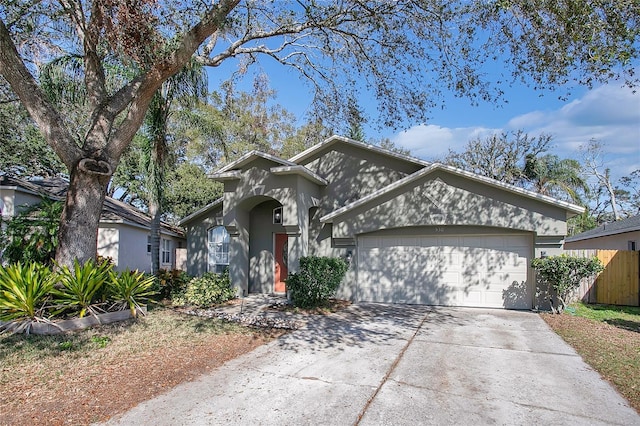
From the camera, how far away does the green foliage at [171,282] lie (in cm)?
1237

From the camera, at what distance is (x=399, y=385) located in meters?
5.39

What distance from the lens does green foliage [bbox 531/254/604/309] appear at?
1011 cm

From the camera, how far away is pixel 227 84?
1375 centimetres

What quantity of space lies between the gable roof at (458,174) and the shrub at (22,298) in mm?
7685

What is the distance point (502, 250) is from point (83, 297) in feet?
35.2

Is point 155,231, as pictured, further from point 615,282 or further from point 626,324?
point 615,282

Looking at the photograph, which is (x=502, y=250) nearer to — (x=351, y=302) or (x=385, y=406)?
(x=351, y=302)

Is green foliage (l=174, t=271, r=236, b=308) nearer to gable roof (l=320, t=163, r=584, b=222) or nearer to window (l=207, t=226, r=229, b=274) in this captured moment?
window (l=207, t=226, r=229, b=274)

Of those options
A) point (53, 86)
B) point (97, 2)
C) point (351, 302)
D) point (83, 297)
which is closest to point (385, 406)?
point (83, 297)

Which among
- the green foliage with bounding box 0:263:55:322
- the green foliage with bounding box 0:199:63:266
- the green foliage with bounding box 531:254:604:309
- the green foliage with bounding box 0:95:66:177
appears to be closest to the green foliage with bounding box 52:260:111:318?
the green foliage with bounding box 0:263:55:322

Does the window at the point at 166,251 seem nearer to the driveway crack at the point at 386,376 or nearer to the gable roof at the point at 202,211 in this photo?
the gable roof at the point at 202,211

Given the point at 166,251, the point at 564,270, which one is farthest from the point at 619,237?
the point at 166,251

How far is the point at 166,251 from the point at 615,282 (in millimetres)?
19979

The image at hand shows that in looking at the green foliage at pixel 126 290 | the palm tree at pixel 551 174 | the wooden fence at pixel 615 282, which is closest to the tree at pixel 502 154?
the palm tree at pixel 551 174
